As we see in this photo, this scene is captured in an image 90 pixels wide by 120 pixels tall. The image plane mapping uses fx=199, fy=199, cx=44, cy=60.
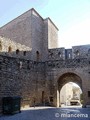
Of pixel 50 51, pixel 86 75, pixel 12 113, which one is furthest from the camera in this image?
pixel 50 51

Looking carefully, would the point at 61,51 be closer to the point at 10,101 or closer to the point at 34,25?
the point at 34,25

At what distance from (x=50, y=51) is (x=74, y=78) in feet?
13.6

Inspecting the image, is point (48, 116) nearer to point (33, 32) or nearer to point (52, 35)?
point (33, 32)

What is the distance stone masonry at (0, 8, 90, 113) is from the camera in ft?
45.6

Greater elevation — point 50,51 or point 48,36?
point 48,36

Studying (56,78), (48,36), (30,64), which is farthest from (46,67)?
(48,36)

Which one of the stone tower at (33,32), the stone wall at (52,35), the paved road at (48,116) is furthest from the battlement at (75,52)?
the paved road at (48,116)

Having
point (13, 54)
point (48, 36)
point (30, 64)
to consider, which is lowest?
point (30, 64)

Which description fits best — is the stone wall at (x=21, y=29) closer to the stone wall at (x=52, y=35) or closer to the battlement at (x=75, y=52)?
the stone wall at (x=52, y=35)

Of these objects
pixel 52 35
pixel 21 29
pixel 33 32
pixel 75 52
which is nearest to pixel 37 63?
pixel 75 52

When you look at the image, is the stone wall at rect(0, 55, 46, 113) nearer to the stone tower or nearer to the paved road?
the paved road

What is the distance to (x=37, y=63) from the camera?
17.7 m

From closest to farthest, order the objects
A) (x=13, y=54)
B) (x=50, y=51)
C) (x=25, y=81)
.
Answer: (x=25, y=81), (x=13, y=54), (x=50, y=51)

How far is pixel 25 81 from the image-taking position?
51.2 feet
